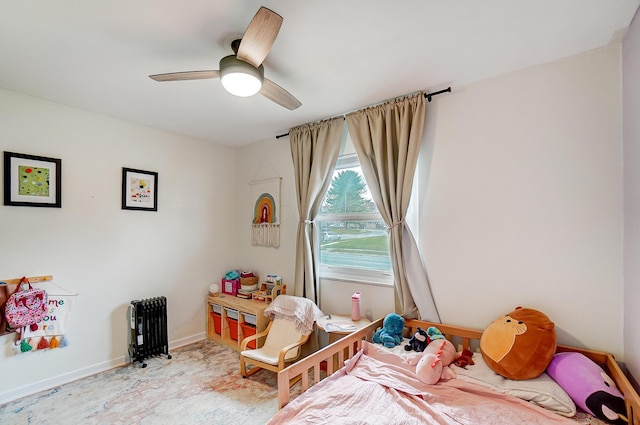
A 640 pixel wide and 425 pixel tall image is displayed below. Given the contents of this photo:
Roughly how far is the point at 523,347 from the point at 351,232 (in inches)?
64.7

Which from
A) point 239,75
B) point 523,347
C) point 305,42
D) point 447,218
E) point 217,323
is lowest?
point 217,323

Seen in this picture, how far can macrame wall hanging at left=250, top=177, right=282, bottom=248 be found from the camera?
3.48 meters

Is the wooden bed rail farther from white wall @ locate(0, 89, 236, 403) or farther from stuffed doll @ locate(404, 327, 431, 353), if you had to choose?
white wall @ locate(0, 89, 236, 403)

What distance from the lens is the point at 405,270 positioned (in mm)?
2357

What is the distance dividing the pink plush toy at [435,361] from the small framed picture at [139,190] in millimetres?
3025

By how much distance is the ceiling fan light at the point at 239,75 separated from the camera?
1651 mm

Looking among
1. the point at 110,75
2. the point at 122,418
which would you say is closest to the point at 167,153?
the point at 110,75

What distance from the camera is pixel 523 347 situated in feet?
5.27

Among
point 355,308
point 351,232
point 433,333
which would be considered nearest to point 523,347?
point 433,333

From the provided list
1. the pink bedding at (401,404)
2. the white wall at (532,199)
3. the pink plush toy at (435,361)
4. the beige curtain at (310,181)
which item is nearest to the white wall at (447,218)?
A: the white wall at (532,199)

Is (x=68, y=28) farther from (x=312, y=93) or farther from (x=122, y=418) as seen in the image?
(x=122, y=418)

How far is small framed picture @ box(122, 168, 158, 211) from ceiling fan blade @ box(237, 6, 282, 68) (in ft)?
7.29

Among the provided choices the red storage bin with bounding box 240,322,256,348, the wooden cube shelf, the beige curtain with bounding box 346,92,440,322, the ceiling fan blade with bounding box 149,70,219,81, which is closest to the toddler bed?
the beige curtain with bounding box 346,92,440,322

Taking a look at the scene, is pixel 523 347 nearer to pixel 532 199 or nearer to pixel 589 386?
pixel 589 386
